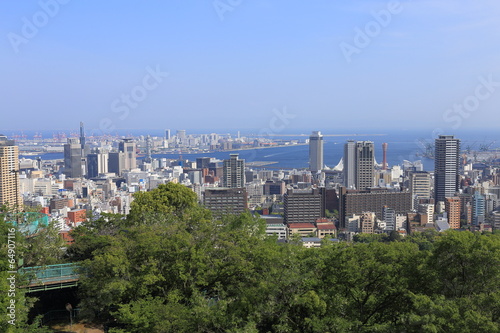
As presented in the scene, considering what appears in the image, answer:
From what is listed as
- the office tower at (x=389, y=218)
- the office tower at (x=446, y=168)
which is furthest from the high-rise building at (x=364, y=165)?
the office tower at (x=389, y=218)

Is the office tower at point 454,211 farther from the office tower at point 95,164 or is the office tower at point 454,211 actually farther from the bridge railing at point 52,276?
the office tower at point 95,164

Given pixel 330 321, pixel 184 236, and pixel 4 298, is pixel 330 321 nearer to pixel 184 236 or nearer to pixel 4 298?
pixel 184 236

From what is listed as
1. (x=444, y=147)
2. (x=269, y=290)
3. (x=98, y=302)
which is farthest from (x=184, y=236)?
(x=444, y=147)

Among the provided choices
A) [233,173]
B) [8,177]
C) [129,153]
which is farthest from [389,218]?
[129,153]

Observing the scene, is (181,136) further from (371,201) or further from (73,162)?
(371,201)

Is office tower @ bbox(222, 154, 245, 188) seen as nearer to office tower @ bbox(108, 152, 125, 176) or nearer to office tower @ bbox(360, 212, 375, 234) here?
office tower @ bbox(360, 212, 375, 234)

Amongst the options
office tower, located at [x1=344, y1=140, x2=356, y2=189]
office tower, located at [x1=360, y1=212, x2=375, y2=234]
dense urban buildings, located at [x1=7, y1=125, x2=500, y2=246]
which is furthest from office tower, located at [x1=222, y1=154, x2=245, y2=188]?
office tower, located at [x1=360, y1=212, x2=375, y2=234]
